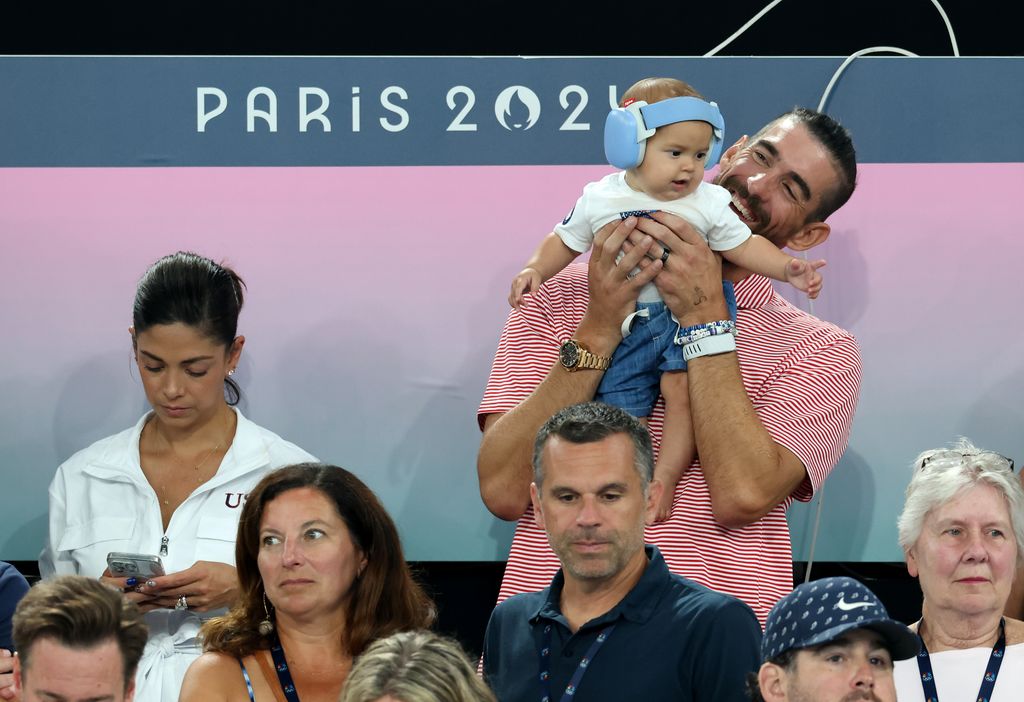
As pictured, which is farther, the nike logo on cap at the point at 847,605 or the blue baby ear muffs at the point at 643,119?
the blue baby ear muffs at the point at 643,119

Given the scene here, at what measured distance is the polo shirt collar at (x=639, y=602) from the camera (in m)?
2.71

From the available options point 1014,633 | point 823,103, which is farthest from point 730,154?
point 1014,633

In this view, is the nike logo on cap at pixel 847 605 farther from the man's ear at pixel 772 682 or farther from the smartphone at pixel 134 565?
the smartphone at pixel 134 565

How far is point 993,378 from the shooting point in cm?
393

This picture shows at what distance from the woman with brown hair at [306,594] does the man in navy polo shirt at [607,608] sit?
26 cm

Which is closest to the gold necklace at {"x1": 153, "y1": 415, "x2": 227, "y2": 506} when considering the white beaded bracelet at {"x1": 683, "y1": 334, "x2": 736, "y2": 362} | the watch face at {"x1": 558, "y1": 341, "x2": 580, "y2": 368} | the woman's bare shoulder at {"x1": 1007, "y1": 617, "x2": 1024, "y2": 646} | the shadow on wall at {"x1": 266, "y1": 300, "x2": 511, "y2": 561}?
the shadow on wall at {"x1": 266, "y1": 300, "x2": 511, "y2": 561}

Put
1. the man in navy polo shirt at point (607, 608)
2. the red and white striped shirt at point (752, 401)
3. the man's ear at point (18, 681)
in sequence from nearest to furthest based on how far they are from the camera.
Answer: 1. the man in navy polo shirt at point (607, 608)
2. the man's ear at point (18, 681)
3. the red and white striped shirt at point (752, 401)

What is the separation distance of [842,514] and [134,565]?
168 centimetres

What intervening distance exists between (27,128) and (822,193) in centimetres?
189

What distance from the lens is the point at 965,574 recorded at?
9.82 ft

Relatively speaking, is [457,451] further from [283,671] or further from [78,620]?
[78,620]

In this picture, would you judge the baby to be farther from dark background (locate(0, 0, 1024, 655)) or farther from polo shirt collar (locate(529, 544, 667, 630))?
dark background (locate(0, 0, 1024, 655))
